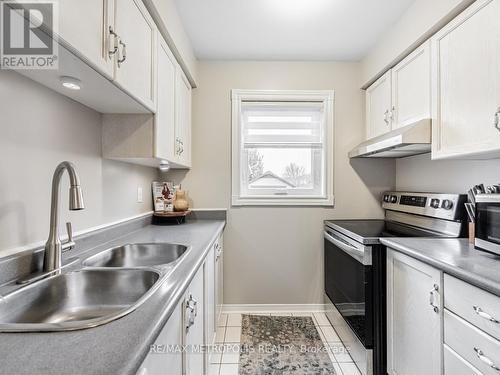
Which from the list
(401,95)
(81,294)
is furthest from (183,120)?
(401,95)

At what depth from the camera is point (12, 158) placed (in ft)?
3.28

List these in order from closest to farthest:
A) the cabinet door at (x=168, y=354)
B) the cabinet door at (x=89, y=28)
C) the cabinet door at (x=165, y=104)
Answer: the cabinet door at (x=168, y=354), the cabinet door at (x=89, y=28), the cabinet door at (x=165, y=104)

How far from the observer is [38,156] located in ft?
3.68

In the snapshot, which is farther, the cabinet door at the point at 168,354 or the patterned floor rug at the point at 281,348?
the patterned floor rug at the point at 281,348

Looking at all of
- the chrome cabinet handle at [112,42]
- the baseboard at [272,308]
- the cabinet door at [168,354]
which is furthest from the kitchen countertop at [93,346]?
the baseboard at [272,308]

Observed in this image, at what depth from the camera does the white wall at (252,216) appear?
2.69 metres

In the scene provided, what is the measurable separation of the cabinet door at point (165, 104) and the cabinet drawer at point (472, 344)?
1636 mm

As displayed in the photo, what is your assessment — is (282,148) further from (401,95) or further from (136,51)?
(136,51)

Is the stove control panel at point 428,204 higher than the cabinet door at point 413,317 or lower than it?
higher

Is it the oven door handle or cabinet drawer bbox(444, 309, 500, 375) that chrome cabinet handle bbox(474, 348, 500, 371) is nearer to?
cabinet drawer bbox(444, 309, 500, 375)

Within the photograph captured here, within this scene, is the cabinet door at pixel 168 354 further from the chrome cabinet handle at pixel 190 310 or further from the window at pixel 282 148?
the window at pixel 282 148

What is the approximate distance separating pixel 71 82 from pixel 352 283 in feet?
6.45

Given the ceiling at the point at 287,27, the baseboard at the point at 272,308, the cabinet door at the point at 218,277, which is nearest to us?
the ceiling at the point at 287,27

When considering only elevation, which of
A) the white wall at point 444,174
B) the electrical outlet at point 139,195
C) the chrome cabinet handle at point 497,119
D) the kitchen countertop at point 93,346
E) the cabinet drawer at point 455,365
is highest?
the chrome cabinet handle at point 497,119
